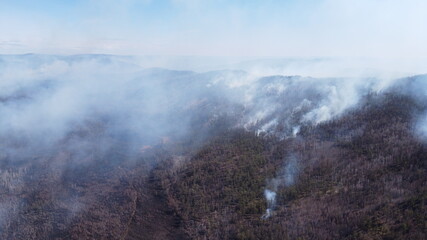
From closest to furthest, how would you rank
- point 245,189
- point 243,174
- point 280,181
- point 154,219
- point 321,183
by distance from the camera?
point 154,219 → point 321,183 → point 245,189 → point 280,181 → point 243,174

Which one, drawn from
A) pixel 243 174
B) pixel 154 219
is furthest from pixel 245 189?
pixel 154 219

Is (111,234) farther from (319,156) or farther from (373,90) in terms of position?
(373,90)

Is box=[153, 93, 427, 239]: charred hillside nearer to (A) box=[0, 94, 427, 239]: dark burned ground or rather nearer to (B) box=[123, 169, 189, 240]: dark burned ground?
(A) box=[0, 94, 427, 239]: dark burned ground

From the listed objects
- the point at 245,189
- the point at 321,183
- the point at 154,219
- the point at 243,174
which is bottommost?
the point at 154,219

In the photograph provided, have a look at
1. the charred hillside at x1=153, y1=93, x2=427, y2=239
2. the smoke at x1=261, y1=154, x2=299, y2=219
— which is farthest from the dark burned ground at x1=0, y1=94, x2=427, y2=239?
the smoke at x1=261, y1=154, x2=299, y2=219

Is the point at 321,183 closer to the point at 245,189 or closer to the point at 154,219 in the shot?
the point at 245,189
